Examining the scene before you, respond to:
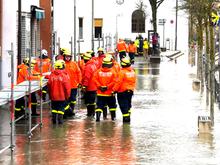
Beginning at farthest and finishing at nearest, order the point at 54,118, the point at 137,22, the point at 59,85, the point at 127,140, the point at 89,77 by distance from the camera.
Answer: the point at 137,22
the point at 89,77
the point at 54,118
the point at 59,85
the point at 127,140

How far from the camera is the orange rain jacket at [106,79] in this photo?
2068 cm

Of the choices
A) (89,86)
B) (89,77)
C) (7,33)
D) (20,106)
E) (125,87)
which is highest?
(7,33)

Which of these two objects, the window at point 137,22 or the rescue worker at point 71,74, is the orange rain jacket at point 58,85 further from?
the window at point 137,22

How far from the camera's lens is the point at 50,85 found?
20.0 m

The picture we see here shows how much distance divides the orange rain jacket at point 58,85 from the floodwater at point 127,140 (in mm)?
756

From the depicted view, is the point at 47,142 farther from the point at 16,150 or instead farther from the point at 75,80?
the point at 75,80

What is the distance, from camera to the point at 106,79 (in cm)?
2070

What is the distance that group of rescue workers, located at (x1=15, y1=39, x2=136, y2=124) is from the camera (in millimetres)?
19984

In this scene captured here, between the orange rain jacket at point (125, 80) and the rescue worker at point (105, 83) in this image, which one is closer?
the orange rain jacket at point (125, 80)

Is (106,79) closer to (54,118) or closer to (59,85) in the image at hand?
(59,85)

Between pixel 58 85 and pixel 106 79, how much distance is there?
4.67 ft

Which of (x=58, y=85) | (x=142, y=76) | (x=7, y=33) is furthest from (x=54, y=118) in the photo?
(x=142, y=76)

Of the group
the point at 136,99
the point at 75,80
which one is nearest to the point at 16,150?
the point at 75,80

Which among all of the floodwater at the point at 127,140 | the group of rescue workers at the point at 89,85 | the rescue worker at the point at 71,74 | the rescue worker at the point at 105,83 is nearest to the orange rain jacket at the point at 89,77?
the group of rescue workers at the point at 89,85
